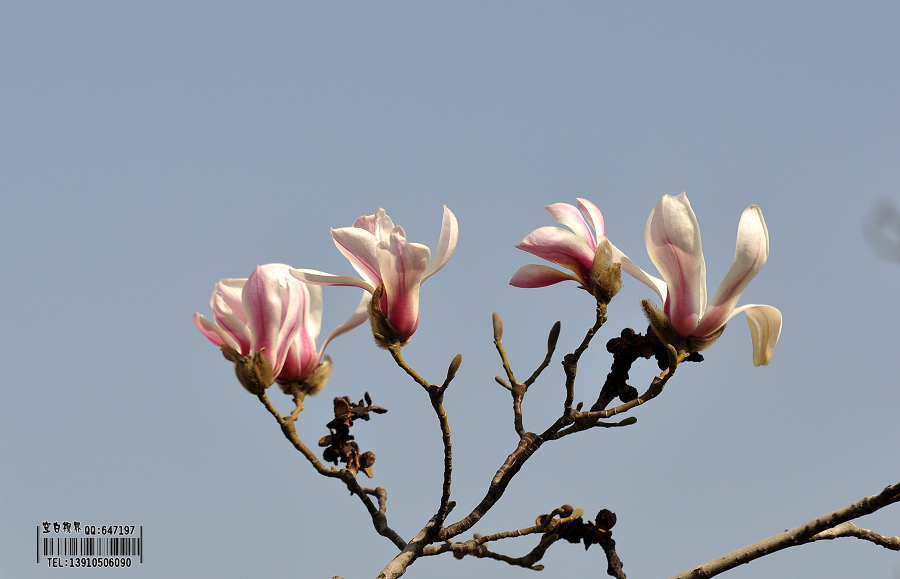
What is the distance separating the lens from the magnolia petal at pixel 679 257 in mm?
2537

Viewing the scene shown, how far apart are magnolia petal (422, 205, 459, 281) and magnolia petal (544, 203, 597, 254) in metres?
0.28

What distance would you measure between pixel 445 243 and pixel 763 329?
939 millimetres

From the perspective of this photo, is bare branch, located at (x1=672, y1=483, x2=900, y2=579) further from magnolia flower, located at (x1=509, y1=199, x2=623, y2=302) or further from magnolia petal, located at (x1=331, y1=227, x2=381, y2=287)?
magnolia petal, located at (x1=331, y1=227, x2=381, y2=287)

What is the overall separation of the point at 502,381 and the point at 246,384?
0.77m

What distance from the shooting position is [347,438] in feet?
9.77

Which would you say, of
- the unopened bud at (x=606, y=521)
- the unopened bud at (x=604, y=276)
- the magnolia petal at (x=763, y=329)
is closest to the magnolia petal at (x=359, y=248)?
the unopened bud at (x=604, y=276)

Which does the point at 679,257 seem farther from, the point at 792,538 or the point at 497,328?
the point at 792,538

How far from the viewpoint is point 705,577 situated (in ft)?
7.68

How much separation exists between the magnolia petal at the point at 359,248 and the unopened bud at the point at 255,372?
436 mm

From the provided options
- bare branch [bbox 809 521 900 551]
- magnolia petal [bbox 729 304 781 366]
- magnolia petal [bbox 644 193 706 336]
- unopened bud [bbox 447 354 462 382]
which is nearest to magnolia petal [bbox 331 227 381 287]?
unopened bud [bbox 447 354 462 382]

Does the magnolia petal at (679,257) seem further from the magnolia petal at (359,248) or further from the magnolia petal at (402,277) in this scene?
the magnolia petal at (359,248)

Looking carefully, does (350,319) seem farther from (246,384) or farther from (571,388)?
(571,388)

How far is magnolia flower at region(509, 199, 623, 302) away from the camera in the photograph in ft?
8.43

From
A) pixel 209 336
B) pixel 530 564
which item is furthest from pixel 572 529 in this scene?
pixel 209 336
